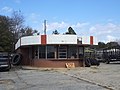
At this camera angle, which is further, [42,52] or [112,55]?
[112,55]

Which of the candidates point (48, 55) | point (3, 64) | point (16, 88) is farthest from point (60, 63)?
point (16, 88)

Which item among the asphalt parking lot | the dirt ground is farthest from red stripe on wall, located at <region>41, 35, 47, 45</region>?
the asphalt parking lot

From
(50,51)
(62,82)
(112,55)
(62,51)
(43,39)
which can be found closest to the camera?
(62,82)

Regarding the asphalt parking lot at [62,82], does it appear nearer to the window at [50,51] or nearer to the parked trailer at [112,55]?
the window at [50,51]

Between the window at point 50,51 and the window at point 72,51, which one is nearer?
the window at point 50,51

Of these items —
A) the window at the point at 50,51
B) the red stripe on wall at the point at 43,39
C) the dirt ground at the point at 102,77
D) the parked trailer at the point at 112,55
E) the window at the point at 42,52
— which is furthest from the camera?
the parked trailer at the point at 112,55

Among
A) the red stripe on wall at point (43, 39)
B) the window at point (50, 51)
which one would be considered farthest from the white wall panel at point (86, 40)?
the red stripe on wall at point (43, 39)

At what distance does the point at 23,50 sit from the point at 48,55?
28.4ft

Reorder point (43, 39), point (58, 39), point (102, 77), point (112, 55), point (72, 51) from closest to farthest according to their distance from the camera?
point (102, 77) < point (58, 39) < point (43, 39) < point (72, 51) < point (112, 55)

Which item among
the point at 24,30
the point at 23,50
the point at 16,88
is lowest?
the point at 16,88

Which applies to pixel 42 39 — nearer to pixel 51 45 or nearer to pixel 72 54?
pixel 51 45

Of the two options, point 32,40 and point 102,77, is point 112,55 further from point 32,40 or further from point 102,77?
point 102,77

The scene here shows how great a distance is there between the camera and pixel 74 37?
122ft

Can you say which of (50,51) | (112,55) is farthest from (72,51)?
(112,55)
